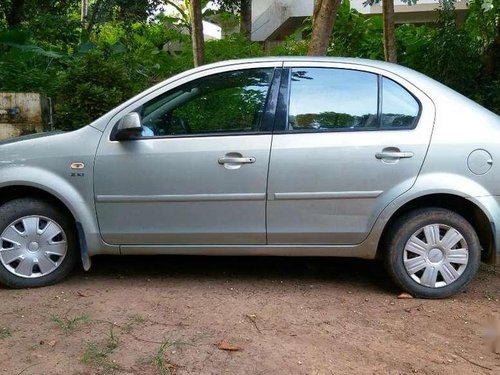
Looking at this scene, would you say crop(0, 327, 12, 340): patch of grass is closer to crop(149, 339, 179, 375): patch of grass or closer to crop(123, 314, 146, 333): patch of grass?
crop(123, 314, 146, 333): patch of grass

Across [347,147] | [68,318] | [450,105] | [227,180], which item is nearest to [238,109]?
[227,180]

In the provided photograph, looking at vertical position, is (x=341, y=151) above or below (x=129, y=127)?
below

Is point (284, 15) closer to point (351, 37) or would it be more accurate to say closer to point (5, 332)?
point (351, 37)

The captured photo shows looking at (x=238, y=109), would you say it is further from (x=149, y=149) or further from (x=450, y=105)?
(x=450, y=105)

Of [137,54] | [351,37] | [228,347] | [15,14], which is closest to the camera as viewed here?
[228,347]

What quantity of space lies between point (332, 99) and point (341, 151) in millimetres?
435

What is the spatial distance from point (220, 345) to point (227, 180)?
1.22m

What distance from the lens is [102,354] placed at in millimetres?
3244

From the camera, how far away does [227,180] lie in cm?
408

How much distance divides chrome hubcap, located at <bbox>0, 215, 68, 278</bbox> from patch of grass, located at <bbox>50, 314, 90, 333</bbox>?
0.59 meters

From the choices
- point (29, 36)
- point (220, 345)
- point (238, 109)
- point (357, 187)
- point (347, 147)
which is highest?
point (29, 36)

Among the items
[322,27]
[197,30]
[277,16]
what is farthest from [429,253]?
[277,16]

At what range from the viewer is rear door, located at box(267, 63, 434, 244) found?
4.03 meters

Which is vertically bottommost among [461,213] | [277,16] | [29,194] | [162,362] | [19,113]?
[162,362]
